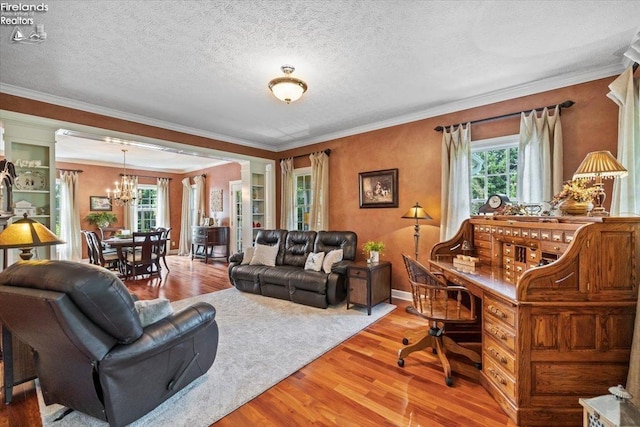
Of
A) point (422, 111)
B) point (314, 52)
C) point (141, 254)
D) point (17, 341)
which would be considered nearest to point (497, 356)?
point (314, 52)

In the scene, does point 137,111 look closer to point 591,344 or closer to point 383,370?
point 383,370

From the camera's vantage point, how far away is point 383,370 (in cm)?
241

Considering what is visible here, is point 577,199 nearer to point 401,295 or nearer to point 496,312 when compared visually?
point 496,312

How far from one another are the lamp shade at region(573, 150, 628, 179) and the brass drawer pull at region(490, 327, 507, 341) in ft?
4.31

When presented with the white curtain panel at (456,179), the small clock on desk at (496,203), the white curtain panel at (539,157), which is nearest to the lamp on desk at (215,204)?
the white curtain panel at (456,179)

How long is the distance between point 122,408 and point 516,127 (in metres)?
4.63

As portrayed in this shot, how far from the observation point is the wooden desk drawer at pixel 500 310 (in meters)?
1.89

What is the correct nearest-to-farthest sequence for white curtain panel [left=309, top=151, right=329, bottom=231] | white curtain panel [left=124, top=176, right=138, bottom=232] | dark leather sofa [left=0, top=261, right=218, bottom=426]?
1. dark leather sofa [left=0, top=261, right=218, bottom=426]
2. white curtain panel [left=309, top=151, right=329, bottom=231]
3. white curtain panel [left=124, top=176, right=138, bottom=232]

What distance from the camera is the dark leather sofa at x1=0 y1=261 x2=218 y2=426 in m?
1.42

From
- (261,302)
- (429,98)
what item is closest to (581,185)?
(429,98)

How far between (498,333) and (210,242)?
7131 mm

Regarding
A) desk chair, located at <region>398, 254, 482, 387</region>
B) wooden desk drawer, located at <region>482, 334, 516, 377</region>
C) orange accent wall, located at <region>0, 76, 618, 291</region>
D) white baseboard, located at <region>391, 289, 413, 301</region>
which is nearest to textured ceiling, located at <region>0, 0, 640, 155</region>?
orange accent wall, located at <region>0, 76, 618, 291</region>

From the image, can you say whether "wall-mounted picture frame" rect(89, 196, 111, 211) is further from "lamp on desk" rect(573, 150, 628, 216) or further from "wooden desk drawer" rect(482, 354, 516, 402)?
"lamp on desk" rect(573, 150, 628, 216)

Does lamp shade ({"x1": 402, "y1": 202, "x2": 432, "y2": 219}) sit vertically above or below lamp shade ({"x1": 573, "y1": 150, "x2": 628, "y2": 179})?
below
